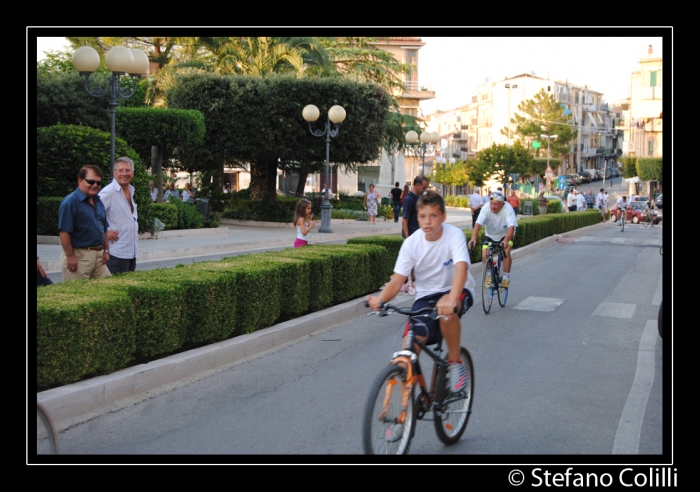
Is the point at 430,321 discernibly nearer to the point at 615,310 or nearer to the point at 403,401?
the point at 403,401

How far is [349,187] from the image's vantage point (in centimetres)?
7756

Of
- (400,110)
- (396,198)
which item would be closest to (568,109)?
(400,110)

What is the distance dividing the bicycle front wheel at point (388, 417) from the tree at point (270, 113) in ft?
91.2

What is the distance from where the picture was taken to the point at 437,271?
568 cm

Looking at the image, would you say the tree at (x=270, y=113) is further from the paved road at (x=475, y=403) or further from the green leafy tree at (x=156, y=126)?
the paved road at (x=475, y=403)

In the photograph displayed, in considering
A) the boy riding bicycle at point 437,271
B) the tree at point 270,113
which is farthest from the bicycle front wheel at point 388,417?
the tree at point 270,113

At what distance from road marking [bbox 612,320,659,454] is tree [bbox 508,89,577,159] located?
97135 mm

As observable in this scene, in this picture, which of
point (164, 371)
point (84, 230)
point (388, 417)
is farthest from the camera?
point (84, 230)

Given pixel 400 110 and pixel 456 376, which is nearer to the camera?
pixel 456 376

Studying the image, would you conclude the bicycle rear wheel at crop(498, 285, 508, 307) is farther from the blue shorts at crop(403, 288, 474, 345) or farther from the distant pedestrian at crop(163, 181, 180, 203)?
the distant pedestrian at crop(163, 181, 180, 203)

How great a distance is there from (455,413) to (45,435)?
2.71 m

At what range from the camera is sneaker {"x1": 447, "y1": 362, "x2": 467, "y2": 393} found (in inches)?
221
